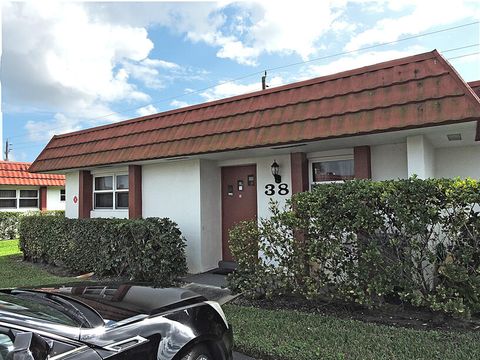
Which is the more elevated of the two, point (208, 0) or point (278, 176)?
point (208, 0)

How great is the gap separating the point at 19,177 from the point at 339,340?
62.3ft

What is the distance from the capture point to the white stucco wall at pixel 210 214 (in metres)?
8.12

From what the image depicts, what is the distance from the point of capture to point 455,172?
6.36 meters

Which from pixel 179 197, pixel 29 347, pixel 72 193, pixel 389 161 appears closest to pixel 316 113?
pixel 389 161

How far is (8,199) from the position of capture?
717 inches

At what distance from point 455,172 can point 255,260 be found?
410cm

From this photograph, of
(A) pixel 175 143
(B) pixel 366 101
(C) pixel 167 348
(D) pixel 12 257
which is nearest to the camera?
(C) pixel 167 348

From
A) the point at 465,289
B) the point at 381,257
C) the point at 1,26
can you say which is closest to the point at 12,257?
the point at 1,26

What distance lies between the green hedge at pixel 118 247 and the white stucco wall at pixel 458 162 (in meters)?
5.54

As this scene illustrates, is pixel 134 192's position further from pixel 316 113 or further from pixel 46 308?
pixel 46 308

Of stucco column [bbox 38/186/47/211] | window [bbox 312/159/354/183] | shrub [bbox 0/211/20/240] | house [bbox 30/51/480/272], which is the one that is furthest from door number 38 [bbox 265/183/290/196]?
stucco column [bbox 38/186/47/211]

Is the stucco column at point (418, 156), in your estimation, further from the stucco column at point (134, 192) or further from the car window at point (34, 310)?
the stucco column at point (134, 192)

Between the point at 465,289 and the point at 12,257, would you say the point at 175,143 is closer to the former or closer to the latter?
the point at 465,289

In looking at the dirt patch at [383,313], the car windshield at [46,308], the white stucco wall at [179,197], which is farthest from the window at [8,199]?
the car windshield at [46,308]
